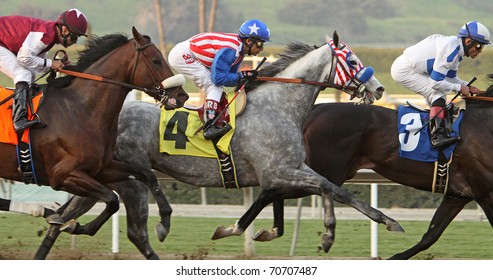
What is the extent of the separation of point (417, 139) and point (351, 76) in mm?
674

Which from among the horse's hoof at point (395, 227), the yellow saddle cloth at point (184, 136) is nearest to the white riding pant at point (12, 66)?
the yellow saddle cloth at point (184, 136)

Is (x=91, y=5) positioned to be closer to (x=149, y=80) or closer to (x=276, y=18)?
(x=276, y=18)

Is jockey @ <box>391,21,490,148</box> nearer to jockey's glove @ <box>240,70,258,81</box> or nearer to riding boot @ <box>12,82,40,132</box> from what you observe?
jockey's glove @ <box>240,70,258,81</box>

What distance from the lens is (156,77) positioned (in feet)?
23.2

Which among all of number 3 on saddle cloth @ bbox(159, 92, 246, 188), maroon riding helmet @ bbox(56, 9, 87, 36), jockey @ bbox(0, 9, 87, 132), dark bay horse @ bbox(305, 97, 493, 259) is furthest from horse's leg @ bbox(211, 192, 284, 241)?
maroon riding helmet @ bbox(56, 9, 87, 36)

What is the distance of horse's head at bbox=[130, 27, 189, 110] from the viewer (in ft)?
23.1

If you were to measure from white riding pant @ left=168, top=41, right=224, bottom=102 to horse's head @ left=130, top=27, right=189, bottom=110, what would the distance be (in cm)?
39

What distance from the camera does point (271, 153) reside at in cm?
738

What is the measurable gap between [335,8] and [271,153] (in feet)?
187

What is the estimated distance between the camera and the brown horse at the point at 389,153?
779cm

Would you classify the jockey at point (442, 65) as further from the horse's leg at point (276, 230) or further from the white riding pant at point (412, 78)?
the horse's leg at point (276, 230)

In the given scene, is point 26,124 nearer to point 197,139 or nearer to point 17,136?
point 17,136

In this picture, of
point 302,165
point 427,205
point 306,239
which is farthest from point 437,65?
point 427,205
